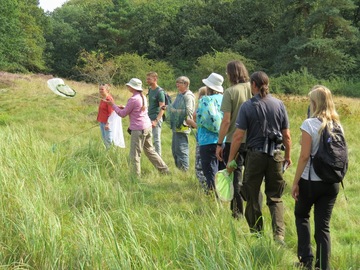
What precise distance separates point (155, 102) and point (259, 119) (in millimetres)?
3868

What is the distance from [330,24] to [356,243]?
115 ft

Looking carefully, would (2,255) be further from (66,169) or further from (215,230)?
(66,169)

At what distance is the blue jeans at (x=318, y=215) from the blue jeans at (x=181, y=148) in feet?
11.1

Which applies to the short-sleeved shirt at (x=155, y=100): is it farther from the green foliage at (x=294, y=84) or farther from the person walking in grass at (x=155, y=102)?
the green foliage at (x=294, y=84)

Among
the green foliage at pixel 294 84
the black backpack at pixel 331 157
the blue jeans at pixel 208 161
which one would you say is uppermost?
the black backpack at pixel 331 157

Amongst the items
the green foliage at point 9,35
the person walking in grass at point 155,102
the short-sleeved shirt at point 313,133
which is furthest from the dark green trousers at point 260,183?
the green foliage at point 9,35

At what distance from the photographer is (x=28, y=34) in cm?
4831

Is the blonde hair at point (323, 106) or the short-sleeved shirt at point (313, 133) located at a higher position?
the blonde hair at point (323, 106)

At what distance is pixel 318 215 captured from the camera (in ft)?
11.2

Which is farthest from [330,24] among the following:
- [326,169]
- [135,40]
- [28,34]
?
[326,169]

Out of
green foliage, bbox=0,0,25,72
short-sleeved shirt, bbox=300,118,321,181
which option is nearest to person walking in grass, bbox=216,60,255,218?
short-sleeved shirt, bbox=300,118,321,181

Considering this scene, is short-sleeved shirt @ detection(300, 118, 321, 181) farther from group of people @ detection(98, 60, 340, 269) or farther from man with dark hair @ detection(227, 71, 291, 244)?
man with dark hair @ detection(227, 71, 291, 244)

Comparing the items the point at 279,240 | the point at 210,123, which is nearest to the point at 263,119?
the point at 279,240

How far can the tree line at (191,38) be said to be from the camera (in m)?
34.9
